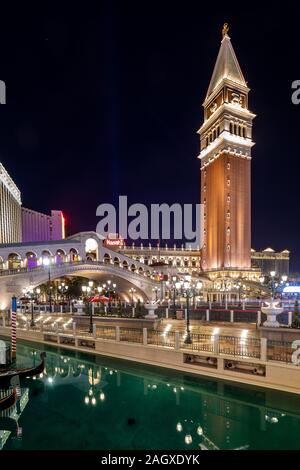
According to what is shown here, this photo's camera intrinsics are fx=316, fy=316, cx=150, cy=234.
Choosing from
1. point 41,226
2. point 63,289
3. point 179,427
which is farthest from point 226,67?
point 179,427

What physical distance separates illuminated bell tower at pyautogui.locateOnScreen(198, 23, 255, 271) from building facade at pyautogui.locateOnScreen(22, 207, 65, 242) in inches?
2020

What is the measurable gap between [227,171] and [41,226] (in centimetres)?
6746

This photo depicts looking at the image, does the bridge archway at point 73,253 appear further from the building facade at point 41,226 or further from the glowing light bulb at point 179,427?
the building facade at point 41,226

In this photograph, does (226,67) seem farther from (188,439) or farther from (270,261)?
(188,439)

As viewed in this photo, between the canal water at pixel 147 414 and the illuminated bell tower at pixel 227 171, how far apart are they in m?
56.2

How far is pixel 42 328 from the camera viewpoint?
74.3ft

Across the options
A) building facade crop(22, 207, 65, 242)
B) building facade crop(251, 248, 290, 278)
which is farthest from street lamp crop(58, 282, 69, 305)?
building facade crop(251, 248, 290, 278)

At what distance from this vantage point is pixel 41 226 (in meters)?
109

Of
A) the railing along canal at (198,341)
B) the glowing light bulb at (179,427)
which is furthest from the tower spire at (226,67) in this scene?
the glowing light bulb at (179,427)

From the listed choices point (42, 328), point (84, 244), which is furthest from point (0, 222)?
point (42, 328)

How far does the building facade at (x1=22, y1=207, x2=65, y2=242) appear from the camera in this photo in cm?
10362

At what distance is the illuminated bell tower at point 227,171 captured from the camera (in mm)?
71062
